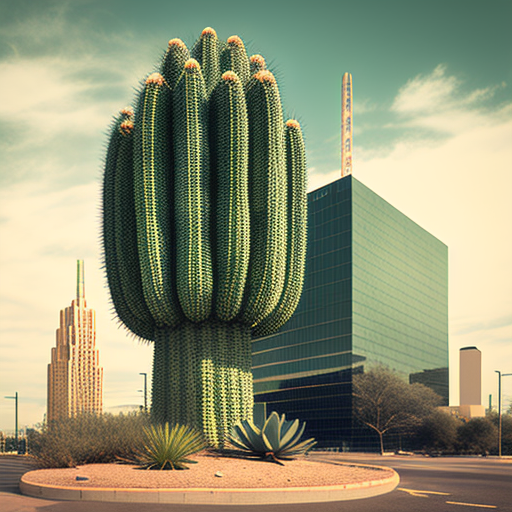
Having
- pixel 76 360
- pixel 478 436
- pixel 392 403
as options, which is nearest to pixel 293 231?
pixel 478 436

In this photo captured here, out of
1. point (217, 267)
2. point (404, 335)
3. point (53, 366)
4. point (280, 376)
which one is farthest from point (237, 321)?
point (53, 366)

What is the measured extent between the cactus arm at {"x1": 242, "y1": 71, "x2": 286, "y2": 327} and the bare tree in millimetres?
57716

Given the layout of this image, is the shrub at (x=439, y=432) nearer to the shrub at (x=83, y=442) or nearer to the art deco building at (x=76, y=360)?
the shrub at (x=83, y=442)

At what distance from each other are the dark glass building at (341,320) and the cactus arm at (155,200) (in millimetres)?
75608

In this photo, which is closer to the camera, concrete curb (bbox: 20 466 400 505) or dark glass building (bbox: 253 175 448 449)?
concrete curb (bbox: 20 466 400 505)

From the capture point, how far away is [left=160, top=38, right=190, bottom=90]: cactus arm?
24703 mm

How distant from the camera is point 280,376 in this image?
107938 millimetres

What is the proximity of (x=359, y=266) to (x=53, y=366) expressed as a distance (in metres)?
114

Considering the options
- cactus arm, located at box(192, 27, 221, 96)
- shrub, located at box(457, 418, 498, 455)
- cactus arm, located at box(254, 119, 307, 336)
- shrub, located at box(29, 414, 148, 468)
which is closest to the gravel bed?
shrub, located at box(29, 414, 148, 468)

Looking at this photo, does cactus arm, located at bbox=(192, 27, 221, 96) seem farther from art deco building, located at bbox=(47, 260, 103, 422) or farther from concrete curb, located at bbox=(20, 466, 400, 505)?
art deco building, located at bbox=(47, 260, 103, 422)

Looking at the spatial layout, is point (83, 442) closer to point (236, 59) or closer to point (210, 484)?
point (210, 484)

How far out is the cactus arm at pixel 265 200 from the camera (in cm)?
2198

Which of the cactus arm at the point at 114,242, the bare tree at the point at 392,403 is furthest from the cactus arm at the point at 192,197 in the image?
the bare tree at the point at 392,403

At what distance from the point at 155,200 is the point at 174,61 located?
624 centimetres
